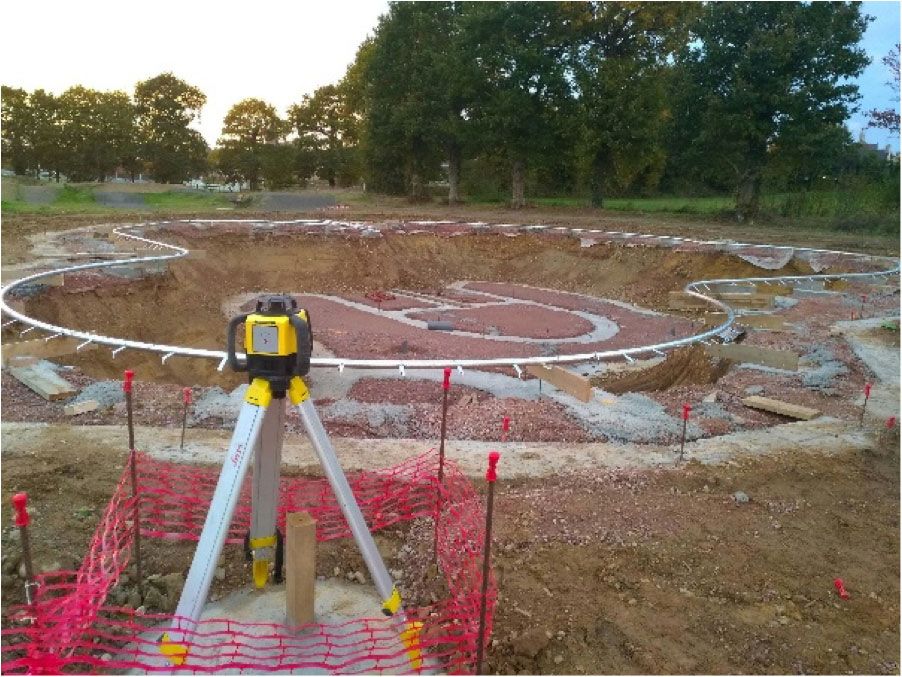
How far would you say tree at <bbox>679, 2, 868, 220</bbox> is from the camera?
26.2 m

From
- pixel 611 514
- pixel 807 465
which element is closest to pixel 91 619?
pixel 611 514

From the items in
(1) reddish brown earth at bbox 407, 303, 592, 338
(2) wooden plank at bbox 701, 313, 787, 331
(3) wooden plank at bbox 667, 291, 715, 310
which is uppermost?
(2) wooden plank at bbox 701, 313, 787, 331

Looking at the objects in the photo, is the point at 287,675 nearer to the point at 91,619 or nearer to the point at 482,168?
the point at 91,619

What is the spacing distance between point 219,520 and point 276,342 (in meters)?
1.02

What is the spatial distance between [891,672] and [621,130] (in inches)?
1138

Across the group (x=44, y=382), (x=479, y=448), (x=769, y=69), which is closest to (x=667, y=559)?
(x=479, y=448)

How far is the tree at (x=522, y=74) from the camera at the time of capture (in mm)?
31844

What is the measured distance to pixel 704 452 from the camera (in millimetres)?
7477

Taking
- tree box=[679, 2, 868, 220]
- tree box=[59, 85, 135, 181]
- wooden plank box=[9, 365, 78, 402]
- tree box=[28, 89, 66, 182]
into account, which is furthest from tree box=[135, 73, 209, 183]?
wooden plank box=[9, 365, 78, 402]

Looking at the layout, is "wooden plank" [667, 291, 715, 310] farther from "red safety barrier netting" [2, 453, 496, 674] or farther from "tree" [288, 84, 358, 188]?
"tree" [288, 84, 358, 188]

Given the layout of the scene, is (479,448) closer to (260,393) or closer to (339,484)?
(339,484)

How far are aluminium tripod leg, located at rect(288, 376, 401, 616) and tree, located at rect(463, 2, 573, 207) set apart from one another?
98.3 feet

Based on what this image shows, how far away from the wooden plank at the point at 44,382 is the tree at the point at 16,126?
39121mm

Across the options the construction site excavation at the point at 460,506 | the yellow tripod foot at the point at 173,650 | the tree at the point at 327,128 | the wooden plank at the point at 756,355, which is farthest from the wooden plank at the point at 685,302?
the tree at the point at 327,128
